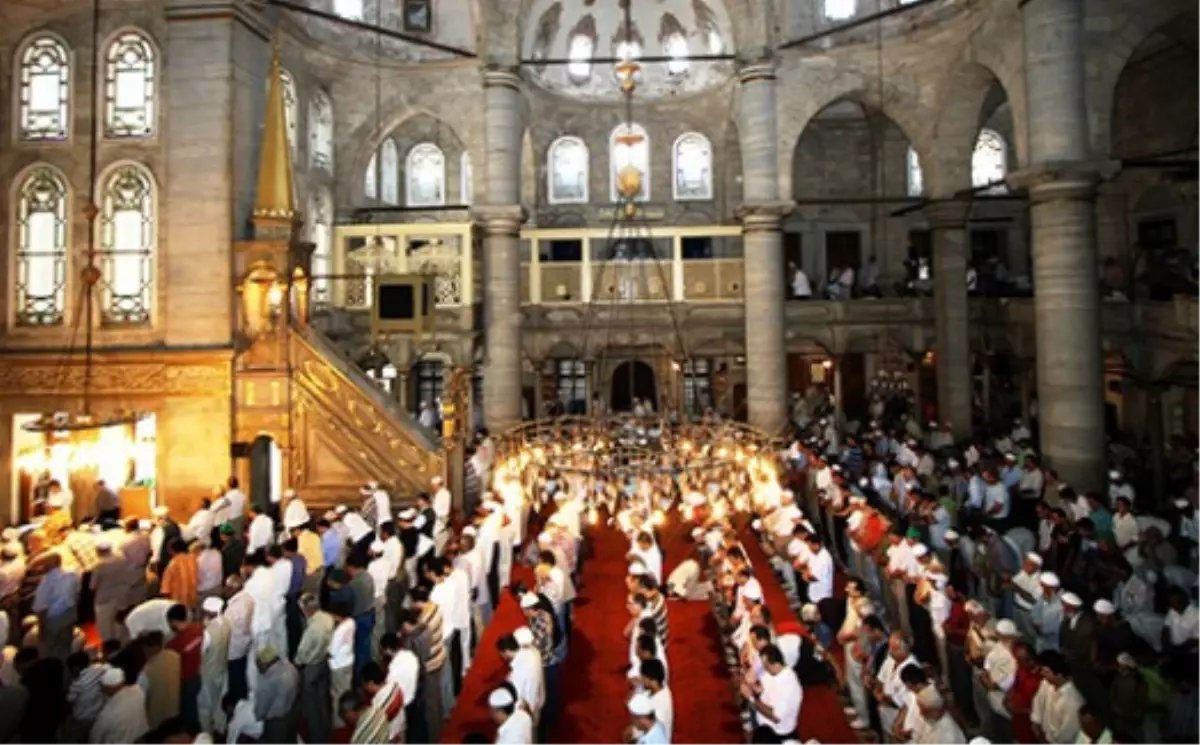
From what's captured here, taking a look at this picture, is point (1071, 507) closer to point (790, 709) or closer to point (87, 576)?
point (790, 709)

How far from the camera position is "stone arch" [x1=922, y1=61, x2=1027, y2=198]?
1983 centimetres

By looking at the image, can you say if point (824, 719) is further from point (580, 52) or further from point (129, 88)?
point (580, 52)

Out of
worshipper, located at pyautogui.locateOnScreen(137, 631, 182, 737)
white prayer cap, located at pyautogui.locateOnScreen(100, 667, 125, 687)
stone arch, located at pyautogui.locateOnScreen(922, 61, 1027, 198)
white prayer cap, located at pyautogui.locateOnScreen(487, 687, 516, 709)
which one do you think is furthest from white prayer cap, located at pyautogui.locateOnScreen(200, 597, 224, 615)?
stone arch, located at pyautogui.locateOnScreen(922, 61, 1027, 198)

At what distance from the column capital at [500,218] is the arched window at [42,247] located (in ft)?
25.3

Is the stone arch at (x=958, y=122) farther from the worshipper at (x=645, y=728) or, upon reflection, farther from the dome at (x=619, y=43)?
the worshipper at (x=645, y=728)

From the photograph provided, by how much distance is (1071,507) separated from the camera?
1274 centimetres

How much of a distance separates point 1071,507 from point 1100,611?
14.4 ft

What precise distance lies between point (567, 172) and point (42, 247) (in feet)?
50.2

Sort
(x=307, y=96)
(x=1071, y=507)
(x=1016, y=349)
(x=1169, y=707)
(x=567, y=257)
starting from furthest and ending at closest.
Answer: (x=567, y=257) → (x=1016, y=349) → (x=307, y=96) → (x=1071, y=507) → (x=1169, y=707)

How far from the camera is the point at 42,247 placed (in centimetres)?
1662

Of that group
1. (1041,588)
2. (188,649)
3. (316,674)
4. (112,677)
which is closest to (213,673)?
(188,649)

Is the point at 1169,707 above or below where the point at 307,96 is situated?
below

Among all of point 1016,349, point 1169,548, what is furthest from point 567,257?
point 1169,548

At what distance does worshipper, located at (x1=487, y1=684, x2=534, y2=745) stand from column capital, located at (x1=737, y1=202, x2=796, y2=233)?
1404 centimetres
